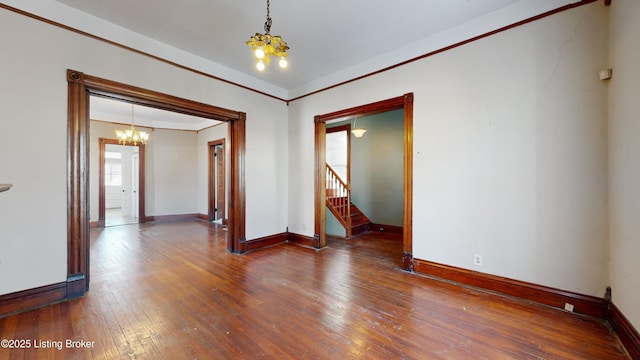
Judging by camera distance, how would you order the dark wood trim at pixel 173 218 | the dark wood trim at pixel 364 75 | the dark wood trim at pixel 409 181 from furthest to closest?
the dark wood trim at pixel 173 218 → the dark wood trim at pixel 409 181 → the dark wood trim at pixel 364 75

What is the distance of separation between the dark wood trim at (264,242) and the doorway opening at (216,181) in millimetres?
3058

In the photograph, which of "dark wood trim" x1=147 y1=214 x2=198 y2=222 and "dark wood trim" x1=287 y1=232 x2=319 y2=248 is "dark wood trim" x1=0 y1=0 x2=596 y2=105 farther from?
"dark wood trim" x1=147 y1=214 x2=198 y2=222

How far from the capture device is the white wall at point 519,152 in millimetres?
2234

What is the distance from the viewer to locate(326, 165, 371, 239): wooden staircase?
216 inches

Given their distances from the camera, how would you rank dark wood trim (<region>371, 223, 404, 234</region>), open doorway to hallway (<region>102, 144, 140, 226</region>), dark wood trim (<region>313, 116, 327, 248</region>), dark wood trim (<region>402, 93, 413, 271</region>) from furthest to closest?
1. open doorway to hallway (<region>102, 144, 140, 226</region>)
2. dark wood trim (<region>371, 223, 404, 234</region>)
3. dark wood trim (<region>313, 116, 327, 248</region>)
4. dark wood trim (<region>402, 93, 413, 271</region>)

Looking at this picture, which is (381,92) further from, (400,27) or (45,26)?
(45,26)

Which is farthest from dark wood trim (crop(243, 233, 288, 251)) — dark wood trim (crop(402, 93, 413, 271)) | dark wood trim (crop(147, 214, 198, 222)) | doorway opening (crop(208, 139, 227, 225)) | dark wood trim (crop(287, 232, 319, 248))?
dark wood trim (crop(147, 214, 198, 222))

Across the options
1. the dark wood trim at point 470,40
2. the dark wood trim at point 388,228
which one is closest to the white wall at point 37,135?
the dark wood trim at point 470,40

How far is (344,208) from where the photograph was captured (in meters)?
5.84

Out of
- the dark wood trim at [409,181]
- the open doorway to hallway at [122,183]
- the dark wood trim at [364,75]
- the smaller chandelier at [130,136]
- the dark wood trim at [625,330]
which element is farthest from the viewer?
the open doorway to hallway at [122,183]

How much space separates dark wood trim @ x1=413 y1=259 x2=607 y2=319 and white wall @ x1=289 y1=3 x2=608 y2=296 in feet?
0.22

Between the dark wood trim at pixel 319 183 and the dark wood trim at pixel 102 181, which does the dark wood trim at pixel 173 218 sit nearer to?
the dark wood trim at pixel 102 181

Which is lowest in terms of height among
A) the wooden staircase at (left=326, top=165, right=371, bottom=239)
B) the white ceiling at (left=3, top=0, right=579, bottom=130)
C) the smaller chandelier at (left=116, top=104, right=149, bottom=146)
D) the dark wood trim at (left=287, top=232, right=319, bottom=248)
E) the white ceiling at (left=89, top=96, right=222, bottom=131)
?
the dark wood trim at (left=287, top=232, right=319, bottom=248)

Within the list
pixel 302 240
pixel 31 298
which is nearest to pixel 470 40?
pixel 302 240
